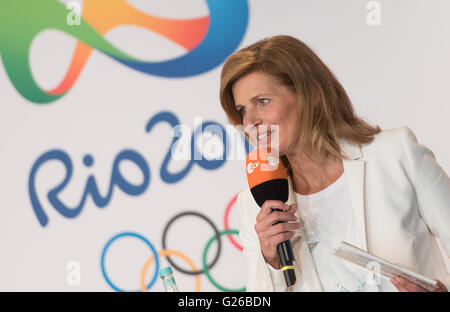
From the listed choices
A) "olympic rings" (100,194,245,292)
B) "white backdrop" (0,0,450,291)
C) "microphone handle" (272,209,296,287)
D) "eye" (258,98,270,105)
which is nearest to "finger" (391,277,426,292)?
"microphone handle" (272,209,296,287)

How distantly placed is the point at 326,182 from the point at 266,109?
0.29m

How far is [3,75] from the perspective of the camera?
2980mm

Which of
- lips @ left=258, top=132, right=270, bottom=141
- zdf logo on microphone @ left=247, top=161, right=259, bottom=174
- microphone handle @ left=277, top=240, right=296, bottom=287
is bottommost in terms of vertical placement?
microphone handle @ left=277, top=240, right=296, bottom=287

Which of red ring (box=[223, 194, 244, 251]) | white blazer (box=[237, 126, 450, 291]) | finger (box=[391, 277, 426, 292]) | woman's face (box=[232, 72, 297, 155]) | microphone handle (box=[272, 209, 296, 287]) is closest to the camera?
finger (box=[391, 277, 426, 292])

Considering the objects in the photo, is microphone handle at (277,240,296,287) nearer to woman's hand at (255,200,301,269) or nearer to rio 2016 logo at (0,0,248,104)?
woman's hand at (255,200,301,269)

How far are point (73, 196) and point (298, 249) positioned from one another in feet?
5.40

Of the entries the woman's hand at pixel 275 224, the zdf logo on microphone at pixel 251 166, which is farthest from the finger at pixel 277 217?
the zdf logo on microphone at pixel 251 166

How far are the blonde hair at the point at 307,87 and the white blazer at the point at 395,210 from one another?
0.26 feet

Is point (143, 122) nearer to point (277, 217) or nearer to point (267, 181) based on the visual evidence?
point (267, 181)

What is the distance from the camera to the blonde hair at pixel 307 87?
1.57 m

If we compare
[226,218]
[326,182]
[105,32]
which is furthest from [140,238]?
[326,182]

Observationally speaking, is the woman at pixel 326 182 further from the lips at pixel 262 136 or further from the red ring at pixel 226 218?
the red ring at pixel 226 218

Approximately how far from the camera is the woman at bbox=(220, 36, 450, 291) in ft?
4.66
